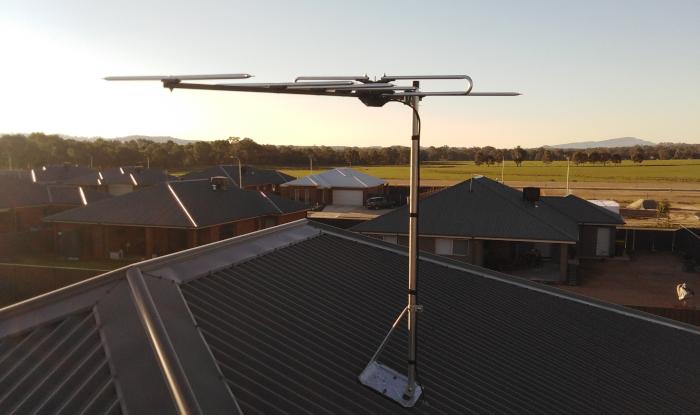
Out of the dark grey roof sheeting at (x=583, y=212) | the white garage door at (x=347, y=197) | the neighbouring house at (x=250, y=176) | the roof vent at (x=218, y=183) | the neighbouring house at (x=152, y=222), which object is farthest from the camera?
the white garage door at (x=347, y=197)

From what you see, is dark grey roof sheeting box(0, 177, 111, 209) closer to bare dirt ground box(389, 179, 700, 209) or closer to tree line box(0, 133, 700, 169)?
bare dirt ground box(389, 179, 700, 209)

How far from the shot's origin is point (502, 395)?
6.61m

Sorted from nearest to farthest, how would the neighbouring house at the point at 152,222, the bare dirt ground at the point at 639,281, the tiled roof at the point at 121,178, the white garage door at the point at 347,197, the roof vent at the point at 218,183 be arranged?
1. the bare dirt ground at the point at 639,281
2. the neighbouring house at the point at 152,222
3. the roof vent at the point at 218,183
4. the tiled roof at the point at 121,178
5. the white garage door at the point at 347,197

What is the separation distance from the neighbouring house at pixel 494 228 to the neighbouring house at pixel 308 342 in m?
16.8

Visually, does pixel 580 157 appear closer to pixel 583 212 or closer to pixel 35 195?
pixel 583 212

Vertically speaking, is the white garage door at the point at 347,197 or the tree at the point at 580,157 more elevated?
the tree at the point at 580,157

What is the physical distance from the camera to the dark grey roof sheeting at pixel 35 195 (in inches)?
1511

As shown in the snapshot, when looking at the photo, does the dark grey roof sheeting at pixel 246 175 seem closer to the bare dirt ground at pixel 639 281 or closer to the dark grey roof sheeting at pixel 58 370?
the bare dirt ground at pixel 639 281

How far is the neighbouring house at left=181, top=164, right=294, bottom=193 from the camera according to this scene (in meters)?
60.2

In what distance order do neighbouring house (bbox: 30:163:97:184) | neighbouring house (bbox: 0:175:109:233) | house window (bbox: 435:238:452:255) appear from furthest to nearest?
neighbouring house (bbox: 30:163:97:184)
neighbouring house (bbox: 0:175:109:233)
house window (bbox: 435:238:452:255)

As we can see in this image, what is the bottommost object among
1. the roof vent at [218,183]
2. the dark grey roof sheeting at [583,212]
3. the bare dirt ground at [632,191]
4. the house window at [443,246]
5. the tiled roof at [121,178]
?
the bare dirt ground at [632,191]

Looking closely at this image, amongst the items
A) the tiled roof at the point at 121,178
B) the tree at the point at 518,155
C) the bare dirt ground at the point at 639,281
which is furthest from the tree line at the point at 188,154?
the bare dirt ground at the point at 639,281

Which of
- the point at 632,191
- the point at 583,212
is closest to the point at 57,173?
the point at 583,212

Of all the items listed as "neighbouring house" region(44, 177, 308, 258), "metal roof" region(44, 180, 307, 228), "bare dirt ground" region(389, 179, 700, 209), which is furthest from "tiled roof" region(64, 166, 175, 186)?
"bare dirt ground" region(389, 179, 700, 209)
